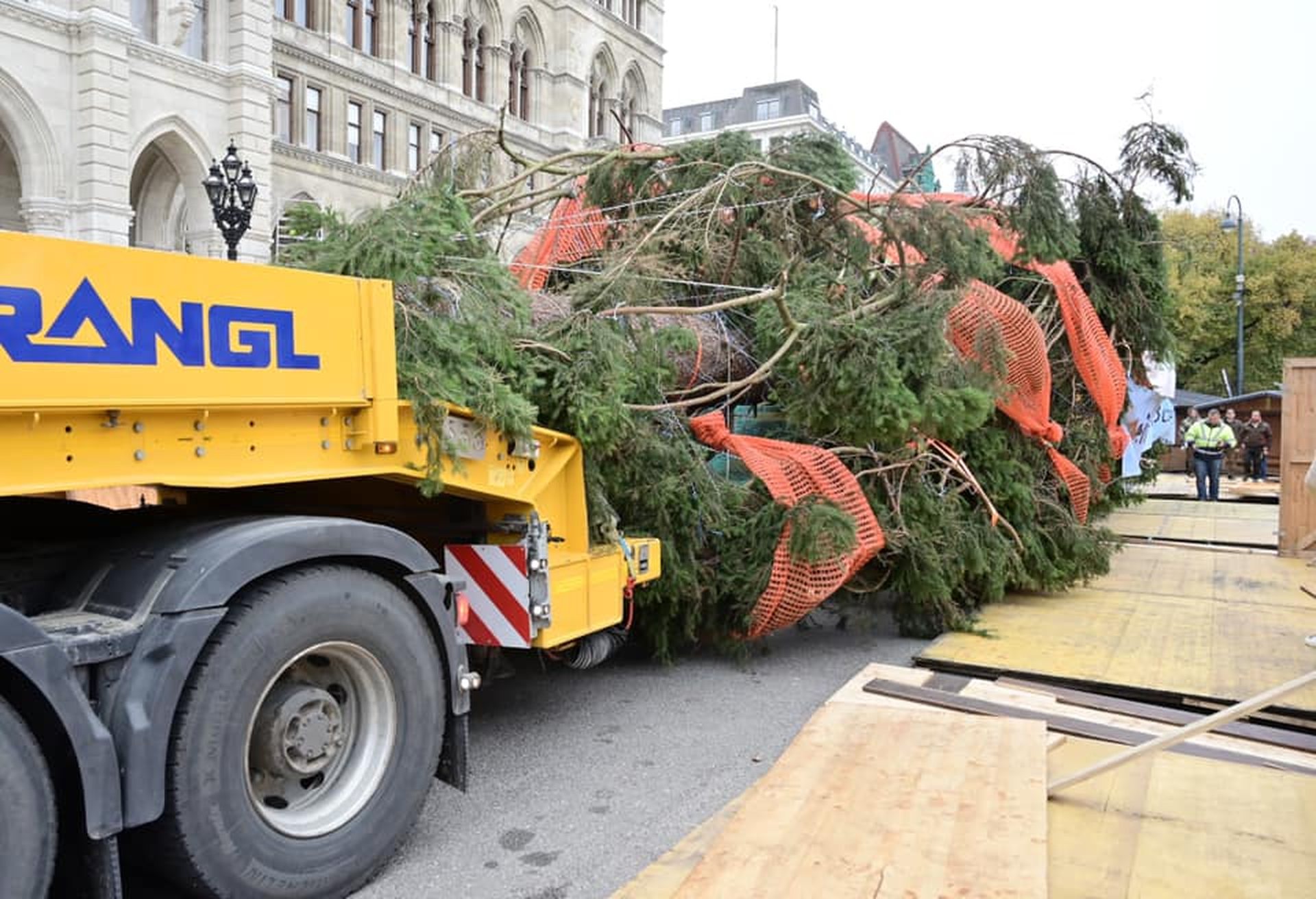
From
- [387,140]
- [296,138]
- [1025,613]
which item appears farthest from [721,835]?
[387,140]

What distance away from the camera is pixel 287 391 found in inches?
121

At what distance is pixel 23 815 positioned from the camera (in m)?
2.29

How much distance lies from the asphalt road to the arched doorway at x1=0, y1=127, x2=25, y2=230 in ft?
75.5

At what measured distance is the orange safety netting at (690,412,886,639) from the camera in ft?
18.9

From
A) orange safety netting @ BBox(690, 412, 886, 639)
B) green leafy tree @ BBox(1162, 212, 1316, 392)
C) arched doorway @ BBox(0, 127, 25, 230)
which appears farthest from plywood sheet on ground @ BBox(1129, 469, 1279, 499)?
arched doorway @ BBox(0, 127, 25, 230)

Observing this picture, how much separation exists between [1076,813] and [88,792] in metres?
3.28

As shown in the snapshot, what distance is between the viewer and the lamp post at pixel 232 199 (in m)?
11.4

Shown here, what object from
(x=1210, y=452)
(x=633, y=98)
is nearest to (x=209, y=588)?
(x=1210, y=452)

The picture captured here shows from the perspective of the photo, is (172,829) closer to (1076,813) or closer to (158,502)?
(158,502)

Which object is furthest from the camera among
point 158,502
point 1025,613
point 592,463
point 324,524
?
point 1025,613

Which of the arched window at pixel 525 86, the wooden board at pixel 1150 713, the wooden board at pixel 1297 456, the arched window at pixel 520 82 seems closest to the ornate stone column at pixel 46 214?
the arched window at pixel 520 82

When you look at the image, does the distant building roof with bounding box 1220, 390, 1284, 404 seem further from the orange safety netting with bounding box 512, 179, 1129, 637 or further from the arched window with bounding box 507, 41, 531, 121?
the arched window with bounding box 507, 41, 531, 121

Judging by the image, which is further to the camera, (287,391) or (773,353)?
(773,353)

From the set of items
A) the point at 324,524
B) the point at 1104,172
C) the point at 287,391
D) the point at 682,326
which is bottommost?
the point at 324,524
